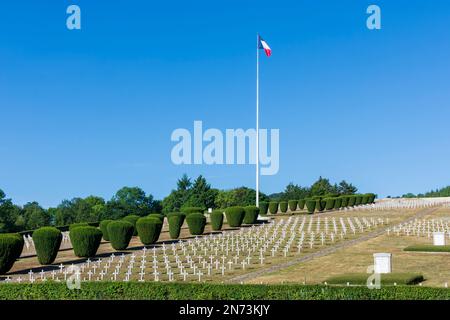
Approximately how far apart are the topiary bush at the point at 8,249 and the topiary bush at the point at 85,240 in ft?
19.0

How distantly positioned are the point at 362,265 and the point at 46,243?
1819cm

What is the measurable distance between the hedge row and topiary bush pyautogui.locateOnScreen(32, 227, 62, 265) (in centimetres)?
1383

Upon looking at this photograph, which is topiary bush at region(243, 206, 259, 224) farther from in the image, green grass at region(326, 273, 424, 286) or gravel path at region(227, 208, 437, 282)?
green grass at region(326, 273, 424, 286)

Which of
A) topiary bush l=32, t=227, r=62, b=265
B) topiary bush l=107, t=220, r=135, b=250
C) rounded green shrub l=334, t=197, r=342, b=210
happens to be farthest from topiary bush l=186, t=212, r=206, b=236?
rounded green shrub l=334, t=197, r=342, b=210

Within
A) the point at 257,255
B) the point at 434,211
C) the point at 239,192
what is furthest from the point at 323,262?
the point at 239,192

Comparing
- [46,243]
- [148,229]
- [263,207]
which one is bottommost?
[46,243]

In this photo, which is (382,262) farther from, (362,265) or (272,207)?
(272,207)

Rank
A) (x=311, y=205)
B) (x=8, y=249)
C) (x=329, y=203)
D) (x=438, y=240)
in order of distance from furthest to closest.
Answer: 1. (x=329, y=203)
2. (x=311, y=205)
3. (x=438, y=240)
4. (x=8, y=249)

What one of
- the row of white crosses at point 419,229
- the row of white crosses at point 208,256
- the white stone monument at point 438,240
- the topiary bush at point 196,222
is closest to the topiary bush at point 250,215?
the row of white crosses at point 208,256

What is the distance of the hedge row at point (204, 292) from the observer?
56.3ft

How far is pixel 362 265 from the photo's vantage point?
95.9ft

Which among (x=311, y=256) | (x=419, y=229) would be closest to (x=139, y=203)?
(x=419, y=229)
